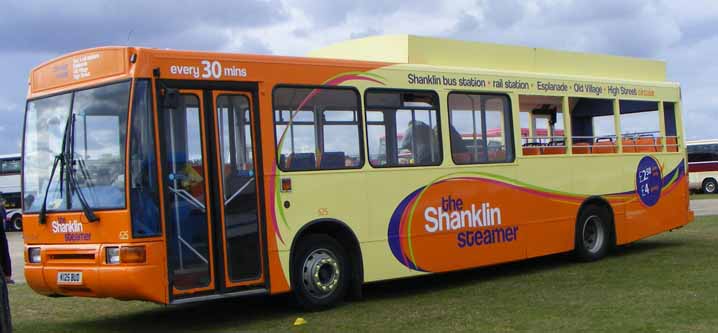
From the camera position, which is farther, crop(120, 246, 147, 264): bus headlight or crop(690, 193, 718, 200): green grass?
crop(690, 193, 718, 200): green grass

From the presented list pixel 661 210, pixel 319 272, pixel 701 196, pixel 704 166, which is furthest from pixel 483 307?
pixel 704 166

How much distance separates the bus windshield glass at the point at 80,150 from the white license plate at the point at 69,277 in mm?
709

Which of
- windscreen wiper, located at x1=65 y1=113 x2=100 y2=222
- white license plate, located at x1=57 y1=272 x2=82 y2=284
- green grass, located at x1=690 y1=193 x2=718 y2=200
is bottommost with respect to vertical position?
green grass, located at x1=690 y1=193 x2=718 y2=200

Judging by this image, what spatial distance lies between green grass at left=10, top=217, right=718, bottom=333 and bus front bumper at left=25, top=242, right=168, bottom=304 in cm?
88

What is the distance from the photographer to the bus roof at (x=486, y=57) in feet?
42.1

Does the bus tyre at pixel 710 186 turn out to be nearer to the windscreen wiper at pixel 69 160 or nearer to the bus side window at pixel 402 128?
the bus side window at pixel 402 128

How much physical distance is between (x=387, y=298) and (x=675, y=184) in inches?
298

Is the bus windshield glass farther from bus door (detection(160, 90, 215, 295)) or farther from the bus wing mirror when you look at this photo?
bus door (detection(160, 90, 215, 295))

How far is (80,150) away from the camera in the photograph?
32.2 feet

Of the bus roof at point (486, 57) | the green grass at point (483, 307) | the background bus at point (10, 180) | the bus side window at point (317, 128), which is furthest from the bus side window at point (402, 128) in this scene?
the background bus at point (10, 180)

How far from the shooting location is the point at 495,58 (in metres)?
14.2

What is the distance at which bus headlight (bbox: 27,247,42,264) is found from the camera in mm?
10148

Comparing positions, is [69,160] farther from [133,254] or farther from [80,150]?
[133,254]

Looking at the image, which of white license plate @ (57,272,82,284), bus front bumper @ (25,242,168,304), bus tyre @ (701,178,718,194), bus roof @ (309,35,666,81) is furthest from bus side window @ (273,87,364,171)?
bus tyre @ (701,178,718,194)
